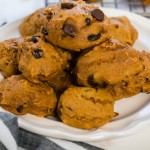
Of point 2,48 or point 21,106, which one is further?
point 2,48

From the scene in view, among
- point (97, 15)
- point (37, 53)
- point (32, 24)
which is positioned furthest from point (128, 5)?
point (37, 53)

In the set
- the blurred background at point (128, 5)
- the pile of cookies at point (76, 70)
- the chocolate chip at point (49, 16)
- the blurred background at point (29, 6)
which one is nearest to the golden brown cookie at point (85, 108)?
the pile of cookies at point (76, 70)

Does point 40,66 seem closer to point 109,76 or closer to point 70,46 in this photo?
point 70,46

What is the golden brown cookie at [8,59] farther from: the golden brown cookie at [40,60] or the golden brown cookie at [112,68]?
the golden brown cookie at [112,68]

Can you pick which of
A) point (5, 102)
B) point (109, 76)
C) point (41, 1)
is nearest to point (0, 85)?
point (5, 102)

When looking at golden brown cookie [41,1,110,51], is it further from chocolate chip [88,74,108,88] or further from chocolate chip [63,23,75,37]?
chocolate chip [88,74,108,88]

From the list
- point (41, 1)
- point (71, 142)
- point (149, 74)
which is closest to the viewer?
point (71, 142)
